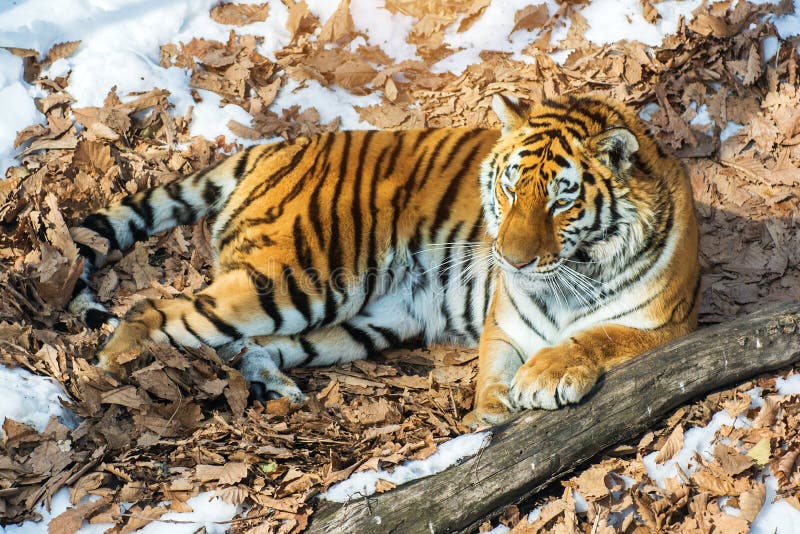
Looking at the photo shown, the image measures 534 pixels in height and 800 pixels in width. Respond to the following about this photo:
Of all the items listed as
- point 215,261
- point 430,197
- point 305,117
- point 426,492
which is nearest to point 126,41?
point 305,117

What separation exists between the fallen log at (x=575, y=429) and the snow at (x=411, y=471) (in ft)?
0.12

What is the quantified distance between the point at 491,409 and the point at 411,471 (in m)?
0.57

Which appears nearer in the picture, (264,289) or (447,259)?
(264,289)

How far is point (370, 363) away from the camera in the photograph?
4406 millimetres

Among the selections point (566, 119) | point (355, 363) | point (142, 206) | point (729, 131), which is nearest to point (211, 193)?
point (142, 206)

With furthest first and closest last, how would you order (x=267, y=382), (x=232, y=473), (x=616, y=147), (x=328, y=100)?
(x=328, y=100), (x=267, y=382), (x=616, y=147), (x=232, y=473)

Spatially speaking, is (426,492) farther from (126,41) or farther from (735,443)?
(126,41)

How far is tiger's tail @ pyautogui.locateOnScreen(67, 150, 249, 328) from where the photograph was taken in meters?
4.38

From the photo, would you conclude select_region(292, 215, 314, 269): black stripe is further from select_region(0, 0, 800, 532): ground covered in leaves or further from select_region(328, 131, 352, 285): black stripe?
select_region(0, 0, 800, 532): ground covered in leaves

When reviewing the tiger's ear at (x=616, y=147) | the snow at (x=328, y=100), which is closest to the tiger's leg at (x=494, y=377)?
the tiger's ear at (x=616, y=147)

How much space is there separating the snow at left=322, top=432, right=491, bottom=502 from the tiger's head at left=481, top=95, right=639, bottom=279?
76 centimetres

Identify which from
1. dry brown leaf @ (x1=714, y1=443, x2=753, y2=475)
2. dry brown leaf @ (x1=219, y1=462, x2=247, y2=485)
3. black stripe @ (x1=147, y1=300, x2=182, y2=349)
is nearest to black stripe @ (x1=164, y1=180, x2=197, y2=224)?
black stripe @ (x1=147, y1=300, x2=182, y2=349)

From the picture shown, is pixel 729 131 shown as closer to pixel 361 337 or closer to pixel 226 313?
pixel 361 337

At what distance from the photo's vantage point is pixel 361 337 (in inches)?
175
